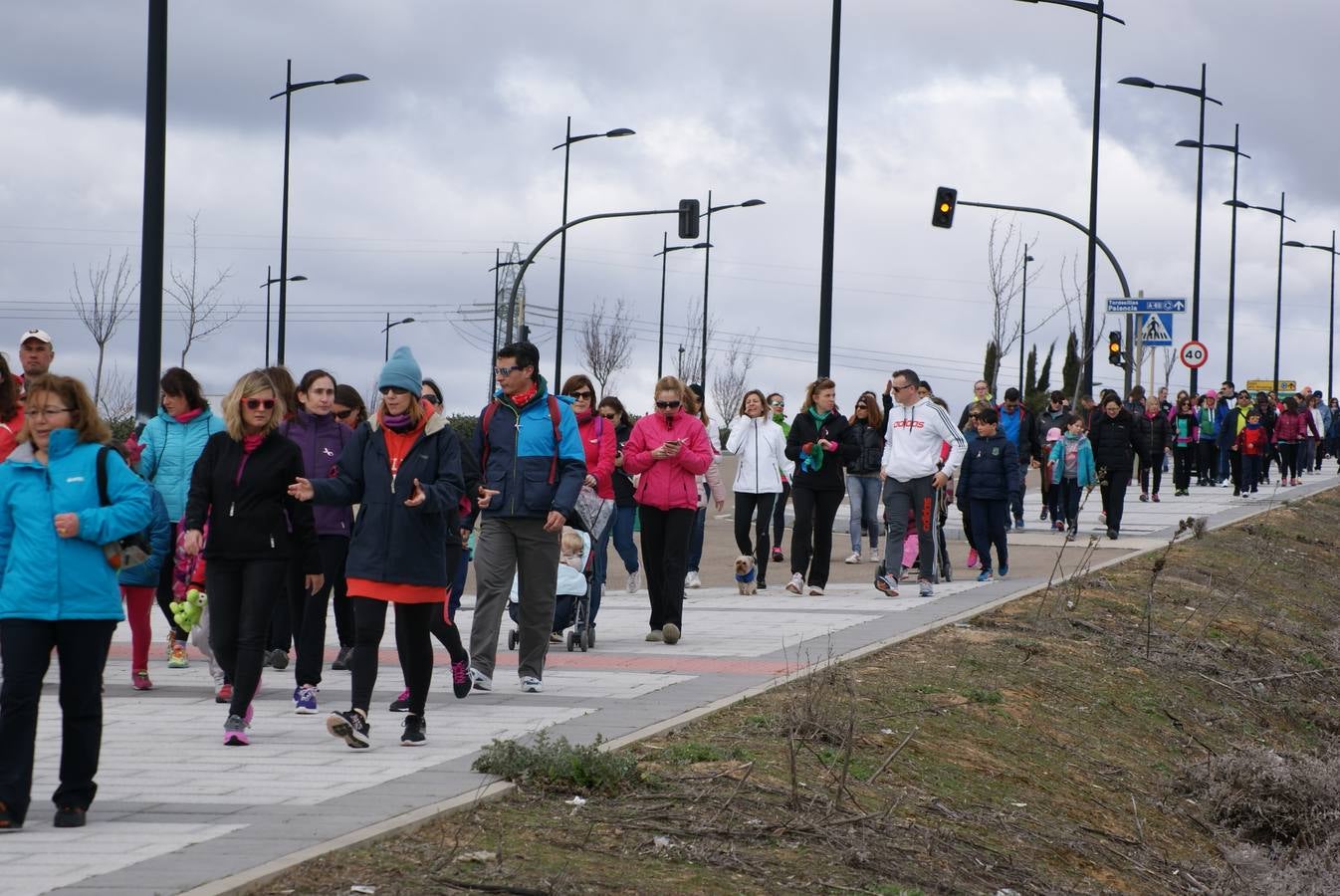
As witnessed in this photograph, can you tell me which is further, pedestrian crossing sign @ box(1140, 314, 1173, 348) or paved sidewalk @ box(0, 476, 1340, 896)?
pedestrian crossing sign @ box(1140, 314, 1173, 348)

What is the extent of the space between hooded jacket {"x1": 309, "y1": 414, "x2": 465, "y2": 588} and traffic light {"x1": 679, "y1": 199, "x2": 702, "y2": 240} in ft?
87.6

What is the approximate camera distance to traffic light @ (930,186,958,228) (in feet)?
103

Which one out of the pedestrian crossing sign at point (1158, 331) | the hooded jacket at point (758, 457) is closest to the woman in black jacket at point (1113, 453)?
the hooded jacket at point (758, 457)

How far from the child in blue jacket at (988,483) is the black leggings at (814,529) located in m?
1.58

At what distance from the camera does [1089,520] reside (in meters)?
27.0

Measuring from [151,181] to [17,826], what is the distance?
8.73m

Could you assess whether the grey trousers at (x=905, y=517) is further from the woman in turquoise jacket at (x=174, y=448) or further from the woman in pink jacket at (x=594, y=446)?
the woman in turquoise jacket at (x=174, y=448)

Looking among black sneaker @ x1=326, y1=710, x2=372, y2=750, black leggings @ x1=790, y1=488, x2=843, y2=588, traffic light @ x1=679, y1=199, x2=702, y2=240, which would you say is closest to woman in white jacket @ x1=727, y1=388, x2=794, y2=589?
black leggings @ x1=790, y1=488, x2=843, y2=588

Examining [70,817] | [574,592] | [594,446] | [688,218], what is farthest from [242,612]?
[688,218]

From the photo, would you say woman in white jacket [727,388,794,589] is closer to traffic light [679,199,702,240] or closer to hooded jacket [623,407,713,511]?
hooded jacket [623,407,713,511]

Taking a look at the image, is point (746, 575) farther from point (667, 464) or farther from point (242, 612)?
point (242, 612)

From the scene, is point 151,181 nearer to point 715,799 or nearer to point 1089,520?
point 715,799

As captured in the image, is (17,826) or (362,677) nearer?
(17,826)

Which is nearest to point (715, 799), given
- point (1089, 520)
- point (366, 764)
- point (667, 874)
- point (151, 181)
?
point (667, 874)
